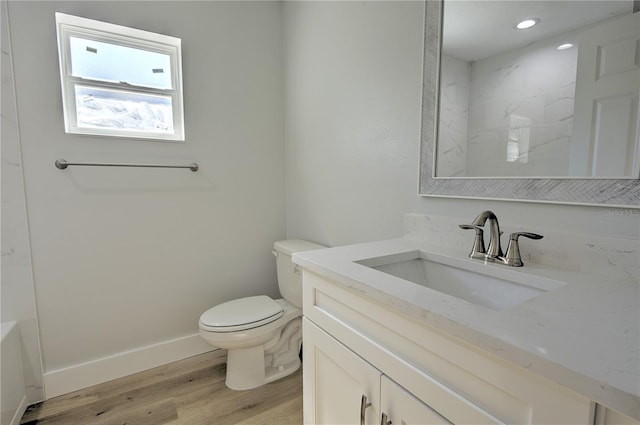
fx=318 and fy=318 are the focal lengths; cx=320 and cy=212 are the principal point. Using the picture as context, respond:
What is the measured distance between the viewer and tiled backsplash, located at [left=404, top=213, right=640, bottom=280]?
0.79m

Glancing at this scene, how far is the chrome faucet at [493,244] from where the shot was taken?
3.07ft

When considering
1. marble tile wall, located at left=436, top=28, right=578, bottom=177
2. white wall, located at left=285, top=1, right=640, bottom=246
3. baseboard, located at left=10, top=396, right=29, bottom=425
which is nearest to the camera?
marble tile wall, located at left=436, top=28, right=578, bottom=177

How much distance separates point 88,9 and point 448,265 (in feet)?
6.87

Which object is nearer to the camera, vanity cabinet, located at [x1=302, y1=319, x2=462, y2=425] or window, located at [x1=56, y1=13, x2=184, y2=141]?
vanity cabinet, located at [x1=302, y1=319, x2=462, y2=425]

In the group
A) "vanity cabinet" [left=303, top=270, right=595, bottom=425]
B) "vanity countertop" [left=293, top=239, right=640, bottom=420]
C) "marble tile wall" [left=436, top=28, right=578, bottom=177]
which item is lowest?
"vanity cabinet" [left=303, top=270, right=595, bottom=425]

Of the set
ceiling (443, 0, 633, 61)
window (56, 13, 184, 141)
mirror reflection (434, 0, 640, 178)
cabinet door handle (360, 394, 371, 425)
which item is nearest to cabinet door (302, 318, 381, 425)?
cabinet door handle (360, 394, 371, 425)

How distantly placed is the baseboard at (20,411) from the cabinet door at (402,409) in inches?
68.2

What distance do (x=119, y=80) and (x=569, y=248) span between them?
7.25 feet

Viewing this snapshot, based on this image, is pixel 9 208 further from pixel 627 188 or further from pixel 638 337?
pixel 627 188

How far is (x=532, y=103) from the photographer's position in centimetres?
98

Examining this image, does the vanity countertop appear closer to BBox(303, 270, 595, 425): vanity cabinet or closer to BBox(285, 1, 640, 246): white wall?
BBox(303, 270, 595, 425): vanity cabinet

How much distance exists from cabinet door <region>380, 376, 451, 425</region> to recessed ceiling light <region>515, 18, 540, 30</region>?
112 centimetres

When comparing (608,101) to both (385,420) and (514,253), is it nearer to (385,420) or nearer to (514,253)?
(514,253)

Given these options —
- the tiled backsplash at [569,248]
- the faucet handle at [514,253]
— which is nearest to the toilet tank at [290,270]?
the tiled backsplash at [569,248]
